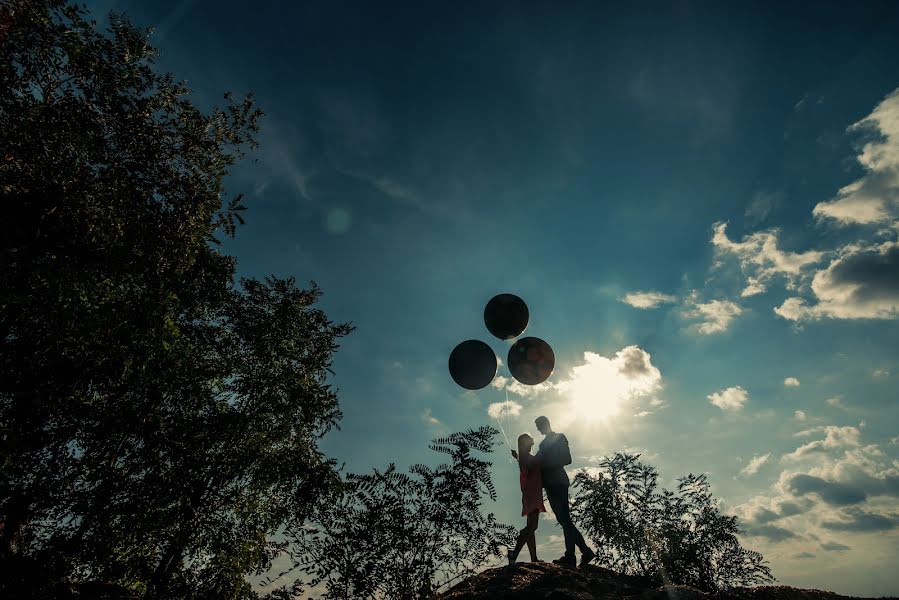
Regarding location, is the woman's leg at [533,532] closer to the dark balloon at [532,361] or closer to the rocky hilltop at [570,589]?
the rocky hilltop at [570,589]

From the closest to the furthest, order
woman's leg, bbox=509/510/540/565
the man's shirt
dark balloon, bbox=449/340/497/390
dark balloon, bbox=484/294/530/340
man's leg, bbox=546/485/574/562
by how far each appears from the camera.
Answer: man's leg, bbox=546/485/574/562 < the man's shirt < woman's leg, bbox=509/510/540/565 < dark balloon, bbox=449/340/497/390 < dark balloon, bbox=484/294/530/340

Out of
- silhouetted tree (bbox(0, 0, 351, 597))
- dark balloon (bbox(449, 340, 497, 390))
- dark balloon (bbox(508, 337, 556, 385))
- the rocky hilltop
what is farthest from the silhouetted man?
silhouetted tree (bbox(0, 0, 351, 597))

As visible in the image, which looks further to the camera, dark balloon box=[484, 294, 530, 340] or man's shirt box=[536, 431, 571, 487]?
dark balloon box=[484, 294, 530, 340]

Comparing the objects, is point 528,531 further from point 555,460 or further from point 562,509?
point 555,460

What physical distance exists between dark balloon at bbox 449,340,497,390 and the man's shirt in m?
1.83

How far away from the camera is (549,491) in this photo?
838cm

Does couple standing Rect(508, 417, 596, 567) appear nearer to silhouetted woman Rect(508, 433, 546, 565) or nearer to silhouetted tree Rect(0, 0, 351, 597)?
silhouetted woman Rect(508, 433, 546, 565)

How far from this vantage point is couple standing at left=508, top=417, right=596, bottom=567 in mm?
8117

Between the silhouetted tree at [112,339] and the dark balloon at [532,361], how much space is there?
461 centimetres

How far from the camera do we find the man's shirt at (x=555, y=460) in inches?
327

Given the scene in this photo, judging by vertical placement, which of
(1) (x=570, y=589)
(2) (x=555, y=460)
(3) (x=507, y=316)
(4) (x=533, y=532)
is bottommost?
(1) (x=570, y=589)

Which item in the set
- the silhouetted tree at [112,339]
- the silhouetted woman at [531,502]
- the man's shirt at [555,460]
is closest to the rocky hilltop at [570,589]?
the silhouetted woman at [531,502]

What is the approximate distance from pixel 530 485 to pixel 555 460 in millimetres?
777

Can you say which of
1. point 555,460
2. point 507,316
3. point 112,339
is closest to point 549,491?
point 555,460
